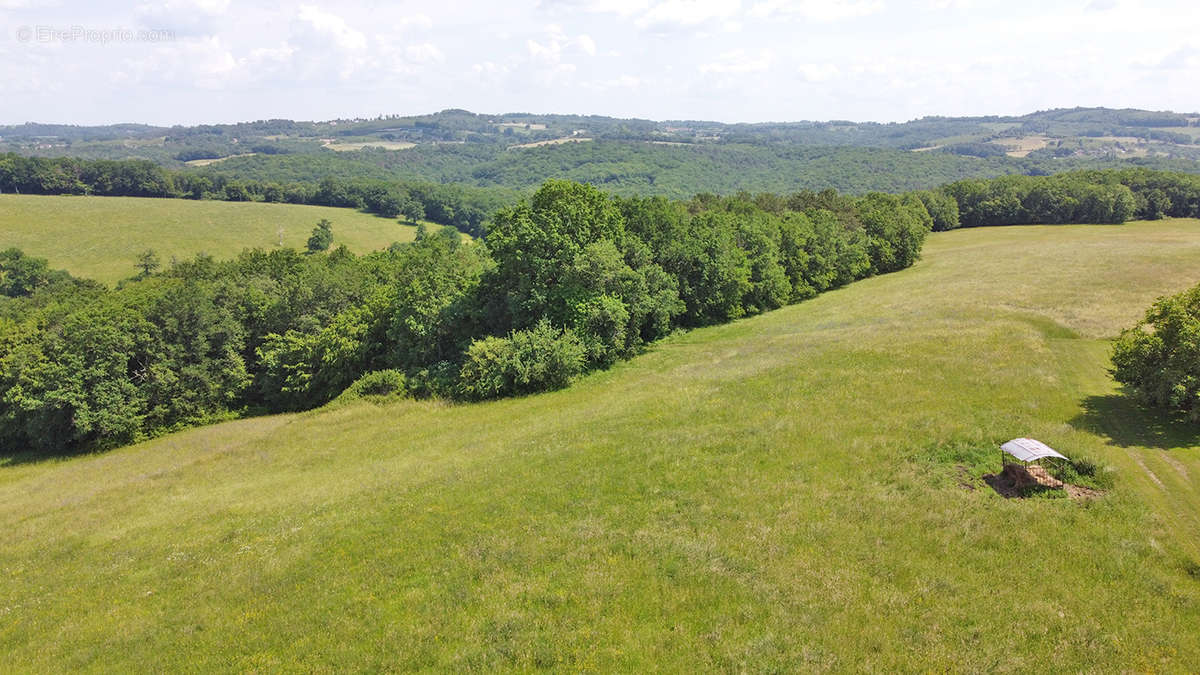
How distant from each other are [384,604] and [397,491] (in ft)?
29.4

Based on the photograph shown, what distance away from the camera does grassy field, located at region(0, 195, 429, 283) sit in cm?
10369

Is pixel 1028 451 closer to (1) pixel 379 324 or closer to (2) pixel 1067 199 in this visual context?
(1) pixel 379 324

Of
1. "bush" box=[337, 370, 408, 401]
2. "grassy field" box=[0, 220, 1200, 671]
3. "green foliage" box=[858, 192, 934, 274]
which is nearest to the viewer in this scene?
"grassy field" box=[0, 220, 1200, 671]

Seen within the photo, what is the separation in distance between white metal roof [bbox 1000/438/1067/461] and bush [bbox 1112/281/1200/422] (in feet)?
26.2

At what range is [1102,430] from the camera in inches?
892

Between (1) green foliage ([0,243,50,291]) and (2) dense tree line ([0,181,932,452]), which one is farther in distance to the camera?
(1) green foliage ([0,243,50,291])

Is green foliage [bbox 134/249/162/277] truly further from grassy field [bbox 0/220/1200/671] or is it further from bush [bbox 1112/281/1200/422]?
bush [bbox 1112/281/1200/422]

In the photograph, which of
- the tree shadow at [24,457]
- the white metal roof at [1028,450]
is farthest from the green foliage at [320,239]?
the white metal roof at [1028,450]

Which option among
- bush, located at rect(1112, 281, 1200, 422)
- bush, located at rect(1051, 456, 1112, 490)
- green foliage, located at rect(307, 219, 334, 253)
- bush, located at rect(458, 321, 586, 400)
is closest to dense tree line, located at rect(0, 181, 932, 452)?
bush, located at rect(458, 321, 586, 400)

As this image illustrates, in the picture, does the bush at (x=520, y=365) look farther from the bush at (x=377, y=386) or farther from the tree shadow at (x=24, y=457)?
the tree shadow at (x=24, y=457)

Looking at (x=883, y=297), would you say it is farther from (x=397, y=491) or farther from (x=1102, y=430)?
(x=397, y=491)

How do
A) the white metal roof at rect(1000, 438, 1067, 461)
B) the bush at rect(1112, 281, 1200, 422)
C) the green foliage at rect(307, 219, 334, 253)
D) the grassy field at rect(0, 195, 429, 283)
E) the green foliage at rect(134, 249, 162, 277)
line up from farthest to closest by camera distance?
1. the green foliage at rect(307, 219, 334, 253)
2. the grassy field at rect(0, 195, 429, 283)
3. the green foliage at rect(134, 249, 162, 277)
4. the bush at rect(1112, 281, 1200, 422)
5. the white metal roof at rect(1000, 438, 1067, 461)

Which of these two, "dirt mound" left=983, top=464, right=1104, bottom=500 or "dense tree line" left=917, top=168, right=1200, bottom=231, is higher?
"dense tree line" left=917, top=168, right=1200, bottom=231

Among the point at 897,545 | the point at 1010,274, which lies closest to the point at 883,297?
the point at 1010,274
